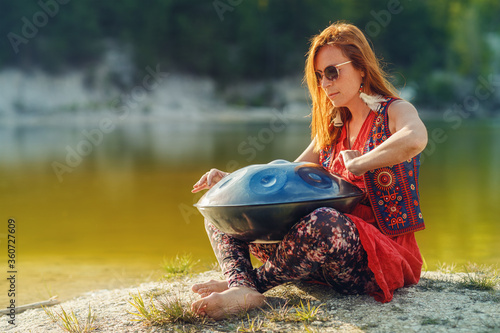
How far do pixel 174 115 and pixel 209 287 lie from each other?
28.0 metres

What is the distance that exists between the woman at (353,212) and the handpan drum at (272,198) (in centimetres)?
7

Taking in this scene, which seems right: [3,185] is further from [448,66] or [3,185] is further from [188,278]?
[448,66]

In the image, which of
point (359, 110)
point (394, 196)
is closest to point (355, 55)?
point (359, 110)

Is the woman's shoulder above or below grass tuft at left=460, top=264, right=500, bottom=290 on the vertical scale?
above

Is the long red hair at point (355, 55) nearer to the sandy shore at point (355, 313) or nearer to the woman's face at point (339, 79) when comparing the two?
the woman's face at point (339, 79)

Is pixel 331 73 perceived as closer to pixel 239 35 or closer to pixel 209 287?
pixel 209 287

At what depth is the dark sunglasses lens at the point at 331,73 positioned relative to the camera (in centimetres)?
268

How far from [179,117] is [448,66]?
2616 centimetres

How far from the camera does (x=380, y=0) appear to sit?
47.5m

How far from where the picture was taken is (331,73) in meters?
2.70

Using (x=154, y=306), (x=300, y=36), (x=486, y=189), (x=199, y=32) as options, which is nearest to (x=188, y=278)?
(x=154, y=306)

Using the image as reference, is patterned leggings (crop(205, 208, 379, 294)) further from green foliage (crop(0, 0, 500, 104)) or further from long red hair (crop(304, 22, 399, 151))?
green foliage (crop(0, 0, 500, 104))

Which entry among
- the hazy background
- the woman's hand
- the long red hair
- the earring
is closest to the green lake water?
the hazy background

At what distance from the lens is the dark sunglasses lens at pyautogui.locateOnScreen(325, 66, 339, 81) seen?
8.79ft
